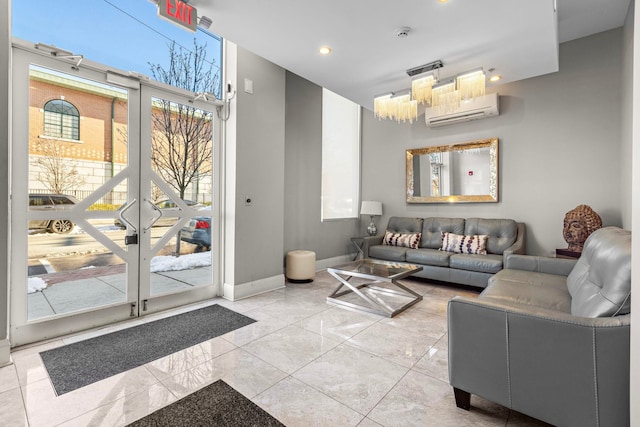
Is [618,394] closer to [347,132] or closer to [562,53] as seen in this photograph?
[562,53]

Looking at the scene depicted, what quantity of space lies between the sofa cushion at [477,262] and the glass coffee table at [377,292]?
0.81 metres

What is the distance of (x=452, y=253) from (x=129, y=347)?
12.7ft

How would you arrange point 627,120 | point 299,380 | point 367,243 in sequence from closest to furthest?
1. point 299,380
2. point 627,120
3. point 367,243

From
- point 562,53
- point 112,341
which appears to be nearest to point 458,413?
point 112,341

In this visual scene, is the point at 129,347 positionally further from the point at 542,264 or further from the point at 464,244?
the point at 464,244

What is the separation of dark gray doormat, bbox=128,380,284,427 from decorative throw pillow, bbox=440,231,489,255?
11.7 feet

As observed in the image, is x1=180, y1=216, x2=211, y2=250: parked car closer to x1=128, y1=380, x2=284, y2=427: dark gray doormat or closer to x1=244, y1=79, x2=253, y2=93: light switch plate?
x1=244, y1=79, x2=253, y2=93: light switch plate

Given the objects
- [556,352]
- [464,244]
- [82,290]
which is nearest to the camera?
[556,352]

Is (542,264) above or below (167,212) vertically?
below

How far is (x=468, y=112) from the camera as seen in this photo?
4387 mm

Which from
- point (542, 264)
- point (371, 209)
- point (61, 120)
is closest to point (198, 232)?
point (61, 120)

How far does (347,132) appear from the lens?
557 centimetres

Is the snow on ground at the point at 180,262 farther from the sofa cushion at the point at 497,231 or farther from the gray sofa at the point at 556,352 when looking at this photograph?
the sofa cushion at the point at 497,231

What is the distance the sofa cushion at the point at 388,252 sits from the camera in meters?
4.37
